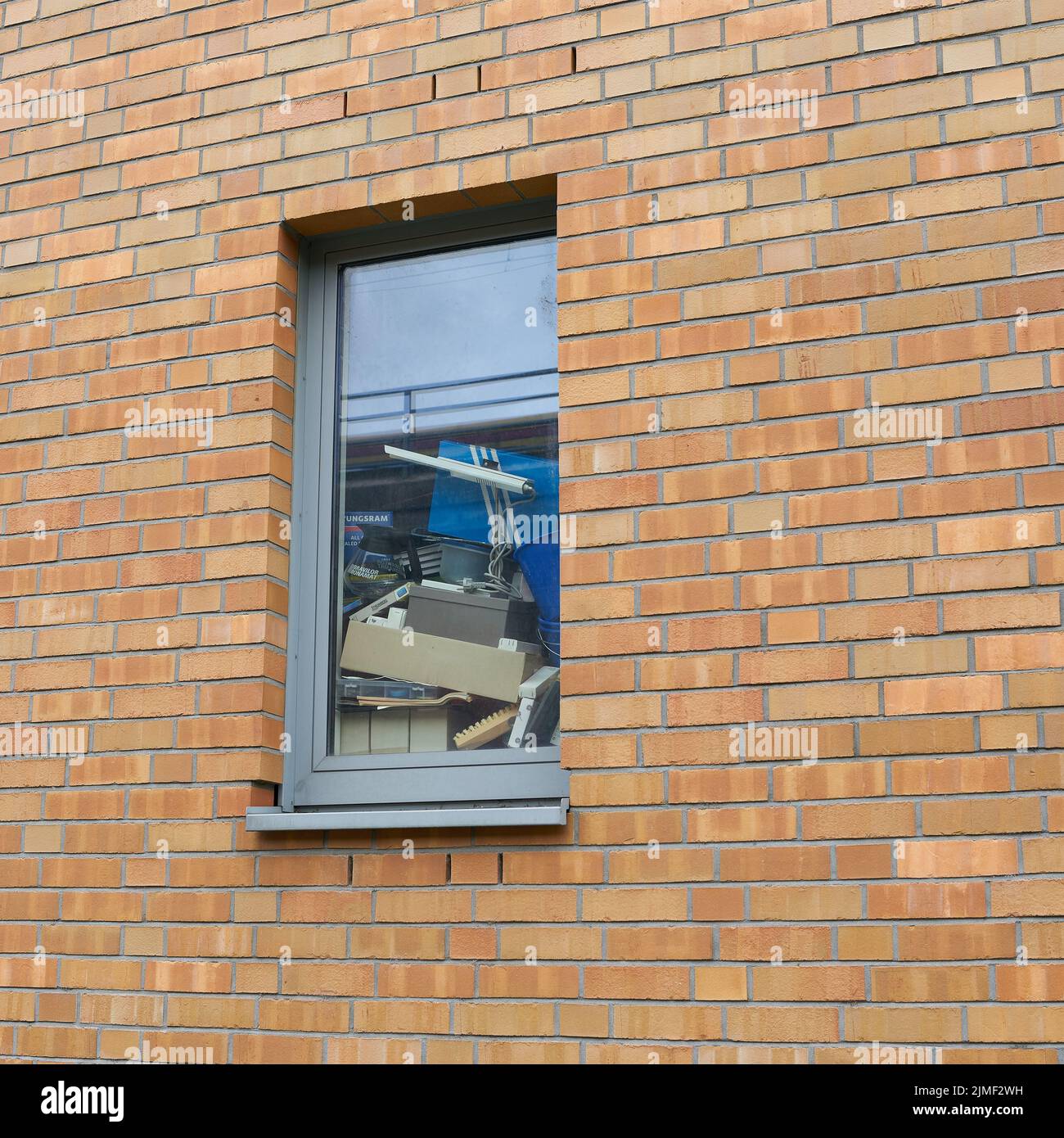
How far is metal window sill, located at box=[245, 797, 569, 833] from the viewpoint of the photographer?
334 cm

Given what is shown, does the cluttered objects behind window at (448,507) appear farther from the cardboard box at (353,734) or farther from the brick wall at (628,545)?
the brick wall at (628,545)

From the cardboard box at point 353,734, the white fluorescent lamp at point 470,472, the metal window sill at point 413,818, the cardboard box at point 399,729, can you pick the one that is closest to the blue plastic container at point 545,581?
the white fluorescent lamp at point 470,472

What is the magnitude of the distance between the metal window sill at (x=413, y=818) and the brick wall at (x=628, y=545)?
7 cm

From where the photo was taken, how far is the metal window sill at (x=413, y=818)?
10.9ft

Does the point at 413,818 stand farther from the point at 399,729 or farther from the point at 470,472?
the point at 470,472

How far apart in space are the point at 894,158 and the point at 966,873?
5.88 ft

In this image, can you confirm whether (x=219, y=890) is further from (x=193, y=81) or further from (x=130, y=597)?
(x=193, y=81)

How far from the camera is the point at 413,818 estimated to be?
135 inches

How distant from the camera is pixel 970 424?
10.6 ft

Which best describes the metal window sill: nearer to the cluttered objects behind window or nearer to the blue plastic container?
the cluttered objects behind window

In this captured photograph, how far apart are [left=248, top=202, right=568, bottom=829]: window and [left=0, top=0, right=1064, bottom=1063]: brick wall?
13 centimetres

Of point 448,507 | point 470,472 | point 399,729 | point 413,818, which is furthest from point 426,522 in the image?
point 413,818

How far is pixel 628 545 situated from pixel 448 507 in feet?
2.22

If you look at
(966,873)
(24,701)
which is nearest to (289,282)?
(24,701)
